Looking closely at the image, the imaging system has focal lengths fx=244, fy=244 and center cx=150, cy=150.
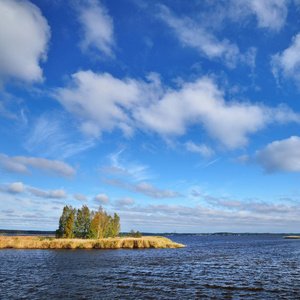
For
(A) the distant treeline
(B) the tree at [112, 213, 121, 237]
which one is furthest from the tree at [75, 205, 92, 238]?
(B) the tree at [112, 213, 121, 237]

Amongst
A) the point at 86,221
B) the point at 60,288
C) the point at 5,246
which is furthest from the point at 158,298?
the point at 86,221

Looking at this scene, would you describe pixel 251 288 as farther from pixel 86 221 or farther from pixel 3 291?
pixel 86 221

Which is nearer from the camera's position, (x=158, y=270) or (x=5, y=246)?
(x=158, y=270)

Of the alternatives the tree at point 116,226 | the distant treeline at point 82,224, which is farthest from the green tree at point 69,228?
the tree at point 116,226

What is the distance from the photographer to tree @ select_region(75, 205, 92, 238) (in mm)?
106000

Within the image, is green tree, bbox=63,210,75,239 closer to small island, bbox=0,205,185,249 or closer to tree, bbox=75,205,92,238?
small island, bbox=0,205,185,249

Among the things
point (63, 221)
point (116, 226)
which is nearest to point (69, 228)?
point (63, 221)

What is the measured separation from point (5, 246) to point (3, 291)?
63621 mm

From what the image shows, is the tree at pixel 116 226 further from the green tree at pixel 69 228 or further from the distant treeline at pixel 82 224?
the green tree at pixel 69 228

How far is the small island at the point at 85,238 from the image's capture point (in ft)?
259

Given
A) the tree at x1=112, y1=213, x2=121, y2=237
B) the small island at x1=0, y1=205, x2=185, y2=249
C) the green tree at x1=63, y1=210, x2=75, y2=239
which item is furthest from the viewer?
the tree at x1=112, y1=213, x2=121, y2=237

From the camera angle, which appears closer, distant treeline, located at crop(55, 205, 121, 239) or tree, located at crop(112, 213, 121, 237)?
distant treeline, located at crop(55, 205, 121, 239)

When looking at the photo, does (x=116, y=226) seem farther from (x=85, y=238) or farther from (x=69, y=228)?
(x=69, y=228)

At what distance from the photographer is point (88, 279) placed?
32.5m
